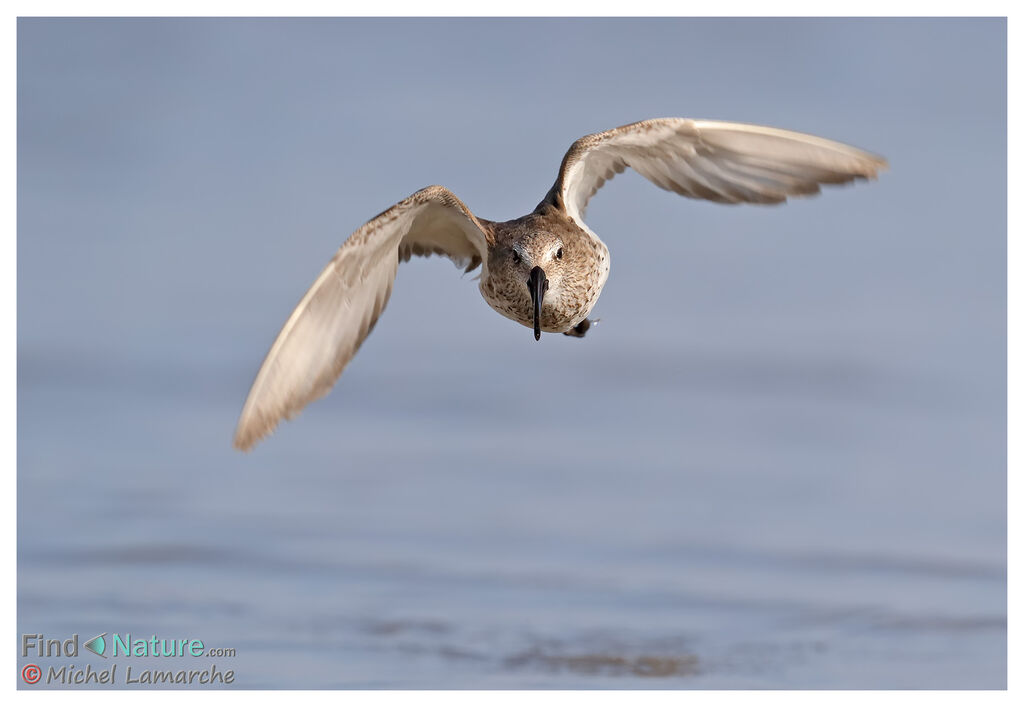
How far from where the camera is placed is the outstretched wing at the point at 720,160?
436 inches

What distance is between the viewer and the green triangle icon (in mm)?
14281

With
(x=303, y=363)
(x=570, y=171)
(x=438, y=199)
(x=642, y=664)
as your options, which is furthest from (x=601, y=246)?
(x=642, y=664)

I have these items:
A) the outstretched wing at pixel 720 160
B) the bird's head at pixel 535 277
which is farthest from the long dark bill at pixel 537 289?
the outstretched wing at pixel 720 160

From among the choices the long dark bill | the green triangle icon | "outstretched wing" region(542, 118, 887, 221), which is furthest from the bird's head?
the green triangle icon

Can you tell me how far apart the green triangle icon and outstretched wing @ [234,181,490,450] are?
4316 millimetres

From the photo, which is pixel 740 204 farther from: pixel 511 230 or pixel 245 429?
pixel 245 429

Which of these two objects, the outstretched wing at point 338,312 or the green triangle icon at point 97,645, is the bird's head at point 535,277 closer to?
the outstretched wing at point 338,312

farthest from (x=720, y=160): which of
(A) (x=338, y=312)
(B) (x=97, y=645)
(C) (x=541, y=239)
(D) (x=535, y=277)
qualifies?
(B) (x=97, y=645)

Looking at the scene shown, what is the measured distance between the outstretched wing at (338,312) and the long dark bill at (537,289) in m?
0.69

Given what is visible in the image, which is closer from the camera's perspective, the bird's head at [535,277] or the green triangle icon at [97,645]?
the bird's head at [535,277]

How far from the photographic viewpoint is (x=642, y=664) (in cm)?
1484

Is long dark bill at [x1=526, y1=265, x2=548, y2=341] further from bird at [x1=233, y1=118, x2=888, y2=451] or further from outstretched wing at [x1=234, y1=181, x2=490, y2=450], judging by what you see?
outstretched wing at [x1=234, y1=181, x2=490, y2=450]

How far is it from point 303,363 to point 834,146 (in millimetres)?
3906

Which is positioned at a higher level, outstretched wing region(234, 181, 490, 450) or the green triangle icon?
outstretched wing region(234, 181, 490, 450)
